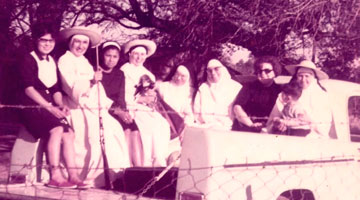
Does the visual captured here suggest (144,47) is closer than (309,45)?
Yes

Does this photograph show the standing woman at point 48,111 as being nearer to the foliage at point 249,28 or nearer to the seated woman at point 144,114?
the seated woman at point 144,114

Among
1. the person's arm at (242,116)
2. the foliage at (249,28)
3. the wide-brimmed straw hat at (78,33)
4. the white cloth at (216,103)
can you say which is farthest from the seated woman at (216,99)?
the foliage at (249,28)

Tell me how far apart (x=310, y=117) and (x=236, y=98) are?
2.86 feet

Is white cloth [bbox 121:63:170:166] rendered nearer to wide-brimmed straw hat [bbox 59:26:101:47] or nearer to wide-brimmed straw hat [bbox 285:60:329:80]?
wide-brimmed straw hat [bbox 59:26:101:47]

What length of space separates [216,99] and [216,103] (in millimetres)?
40

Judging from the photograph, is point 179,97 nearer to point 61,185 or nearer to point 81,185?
point 81,185

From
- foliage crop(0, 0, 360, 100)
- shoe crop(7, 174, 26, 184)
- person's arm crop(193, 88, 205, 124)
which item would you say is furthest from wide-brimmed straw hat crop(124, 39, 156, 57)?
foliage crop(0, 0, 360, 100)

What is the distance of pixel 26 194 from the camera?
4504mm

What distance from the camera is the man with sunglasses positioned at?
584 centimetres

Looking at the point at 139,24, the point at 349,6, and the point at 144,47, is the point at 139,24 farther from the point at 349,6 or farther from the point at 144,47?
the point at 144,47

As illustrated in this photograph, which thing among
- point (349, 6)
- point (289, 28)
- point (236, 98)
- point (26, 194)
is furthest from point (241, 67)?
point (26, 194)

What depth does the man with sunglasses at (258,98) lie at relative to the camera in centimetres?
584

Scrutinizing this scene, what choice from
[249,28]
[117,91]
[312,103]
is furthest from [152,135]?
[249,28]

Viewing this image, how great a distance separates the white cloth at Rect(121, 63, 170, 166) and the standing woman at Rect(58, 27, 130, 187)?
215mm
